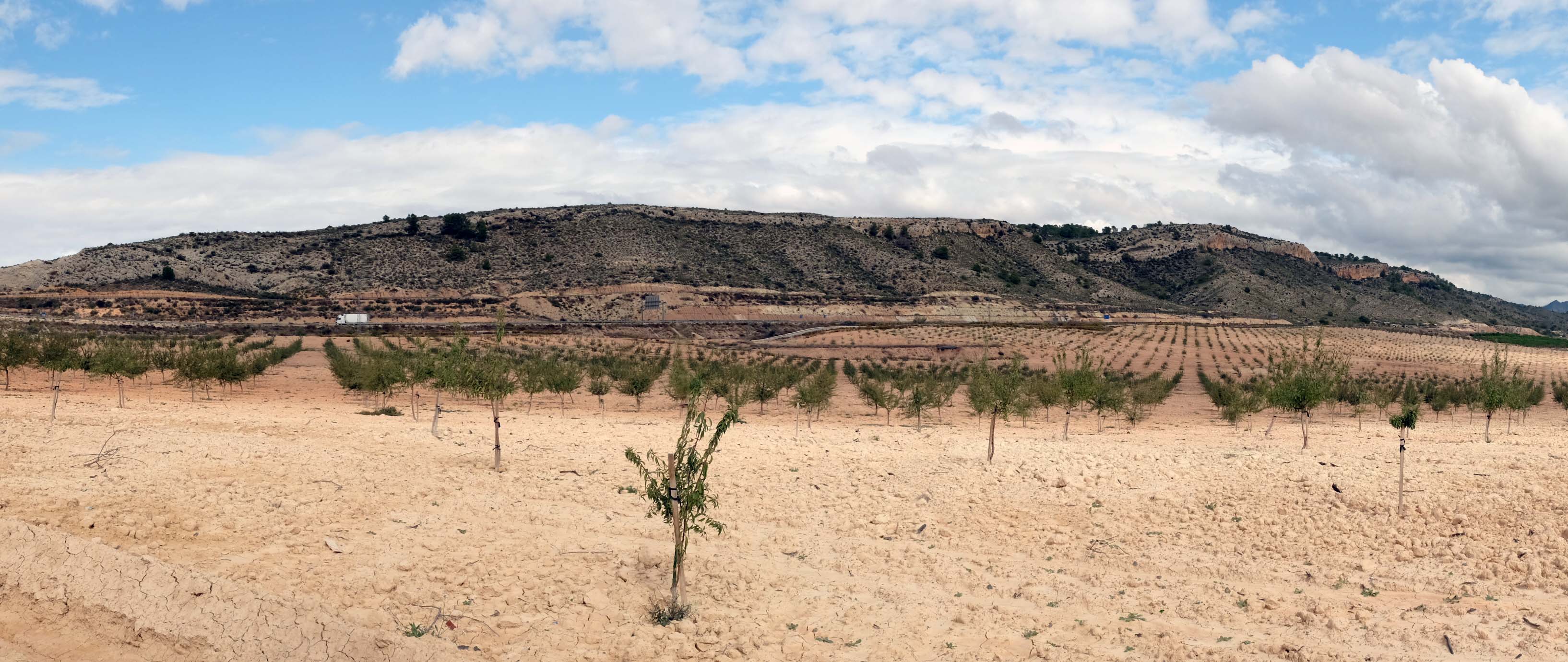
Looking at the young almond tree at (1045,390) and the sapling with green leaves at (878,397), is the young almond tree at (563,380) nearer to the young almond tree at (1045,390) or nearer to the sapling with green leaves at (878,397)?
the sapling with green leaves at (878,397)

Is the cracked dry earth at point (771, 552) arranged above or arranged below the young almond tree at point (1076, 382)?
below

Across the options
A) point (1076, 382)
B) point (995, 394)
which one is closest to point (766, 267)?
point (1076, 382)

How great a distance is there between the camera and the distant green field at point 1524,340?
9819 centimetres

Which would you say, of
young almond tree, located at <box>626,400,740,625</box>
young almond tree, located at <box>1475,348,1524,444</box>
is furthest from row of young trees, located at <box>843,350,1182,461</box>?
young almond tree, located at <box>1475,348,1524,444</box>

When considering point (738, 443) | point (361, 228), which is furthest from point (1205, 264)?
A: point (738, 443)

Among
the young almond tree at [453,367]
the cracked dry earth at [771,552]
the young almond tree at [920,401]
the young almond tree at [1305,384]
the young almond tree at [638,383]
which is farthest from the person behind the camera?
the young almond tree at [638,383]

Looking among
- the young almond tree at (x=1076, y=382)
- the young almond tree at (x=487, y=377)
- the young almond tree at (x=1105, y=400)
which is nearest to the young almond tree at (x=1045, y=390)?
the young almond tree at (x=1105, y=400)

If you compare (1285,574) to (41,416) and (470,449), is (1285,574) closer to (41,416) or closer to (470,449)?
(470,449)

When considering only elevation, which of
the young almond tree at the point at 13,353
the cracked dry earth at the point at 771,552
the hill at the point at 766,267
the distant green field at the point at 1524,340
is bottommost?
the cracked dry earth at the point at 771,552

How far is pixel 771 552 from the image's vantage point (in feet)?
47.2

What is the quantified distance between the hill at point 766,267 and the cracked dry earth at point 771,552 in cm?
7577

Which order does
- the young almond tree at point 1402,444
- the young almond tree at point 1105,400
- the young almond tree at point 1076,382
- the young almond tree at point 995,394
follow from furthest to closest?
the young almond tree at point 1105,400
the young almond tree at point 1076,382
the young almond tree at point 995,394
the young almond tree at point 1402,444

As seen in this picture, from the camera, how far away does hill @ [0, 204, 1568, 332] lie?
98125 mm

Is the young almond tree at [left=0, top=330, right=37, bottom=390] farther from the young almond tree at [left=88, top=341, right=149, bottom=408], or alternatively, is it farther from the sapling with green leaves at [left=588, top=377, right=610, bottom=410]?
the sapling with green leaves at [left=588, top=377, right=610, bottom=410]
